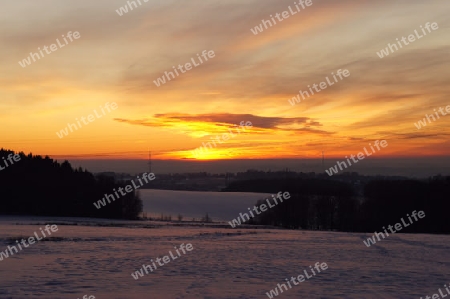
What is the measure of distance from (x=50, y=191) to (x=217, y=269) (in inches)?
2337

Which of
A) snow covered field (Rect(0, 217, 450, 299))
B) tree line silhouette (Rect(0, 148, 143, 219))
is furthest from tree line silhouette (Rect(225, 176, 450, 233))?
snow covered field (Rect(0, 217, 450, 299))

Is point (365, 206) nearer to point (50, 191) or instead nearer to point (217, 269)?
point (50, 191)

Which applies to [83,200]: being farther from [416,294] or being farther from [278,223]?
[416,294]

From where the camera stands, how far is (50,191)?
239 ft

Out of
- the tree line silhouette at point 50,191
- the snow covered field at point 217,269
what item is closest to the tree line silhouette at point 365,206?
the tree line silhouette at point 50,191

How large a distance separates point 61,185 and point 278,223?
122 feet

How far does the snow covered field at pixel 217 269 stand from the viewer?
15.5 meters

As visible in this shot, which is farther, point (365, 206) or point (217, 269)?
point (365, 206)

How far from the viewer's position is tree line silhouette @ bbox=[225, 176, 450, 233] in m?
70.2

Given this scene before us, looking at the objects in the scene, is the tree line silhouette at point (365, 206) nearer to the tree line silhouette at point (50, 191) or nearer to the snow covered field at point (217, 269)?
the tree line silhouette at point (50, 191)

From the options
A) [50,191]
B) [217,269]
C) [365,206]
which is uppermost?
[50,191]

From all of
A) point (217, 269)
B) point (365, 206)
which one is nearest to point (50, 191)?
point (365, 206)

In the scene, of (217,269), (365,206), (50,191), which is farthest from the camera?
(365,206)

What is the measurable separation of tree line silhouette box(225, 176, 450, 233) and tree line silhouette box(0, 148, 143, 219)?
26.5m
